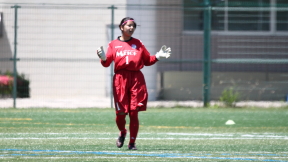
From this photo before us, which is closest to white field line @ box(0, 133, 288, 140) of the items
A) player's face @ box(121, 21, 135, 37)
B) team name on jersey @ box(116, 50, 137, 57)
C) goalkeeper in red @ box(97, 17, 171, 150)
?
goalkeeper in red @ box(97, 17, 171, 150)

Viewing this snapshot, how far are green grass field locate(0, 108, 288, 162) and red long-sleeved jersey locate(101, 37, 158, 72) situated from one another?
1.13 metres

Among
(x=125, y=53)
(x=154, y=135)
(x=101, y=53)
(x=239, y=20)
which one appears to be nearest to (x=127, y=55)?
(x=125, y=53)

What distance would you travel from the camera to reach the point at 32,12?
21.1 m

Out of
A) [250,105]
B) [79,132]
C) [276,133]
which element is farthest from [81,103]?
[276,133]

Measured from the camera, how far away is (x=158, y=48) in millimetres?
19969

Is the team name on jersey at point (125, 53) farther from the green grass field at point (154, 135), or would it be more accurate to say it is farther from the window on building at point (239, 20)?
the window on building at point (239, 20)

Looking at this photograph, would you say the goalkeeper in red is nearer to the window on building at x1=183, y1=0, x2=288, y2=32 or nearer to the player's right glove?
the player's right glove

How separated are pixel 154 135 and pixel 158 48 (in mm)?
9565

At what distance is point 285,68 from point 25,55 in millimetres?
8703

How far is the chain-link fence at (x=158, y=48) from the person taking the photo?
60.1ft

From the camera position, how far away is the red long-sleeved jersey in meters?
8.37

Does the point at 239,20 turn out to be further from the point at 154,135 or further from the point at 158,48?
the point at 154,135

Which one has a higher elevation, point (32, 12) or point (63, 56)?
point (32, 12)

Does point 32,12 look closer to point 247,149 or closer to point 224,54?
point 224,54
